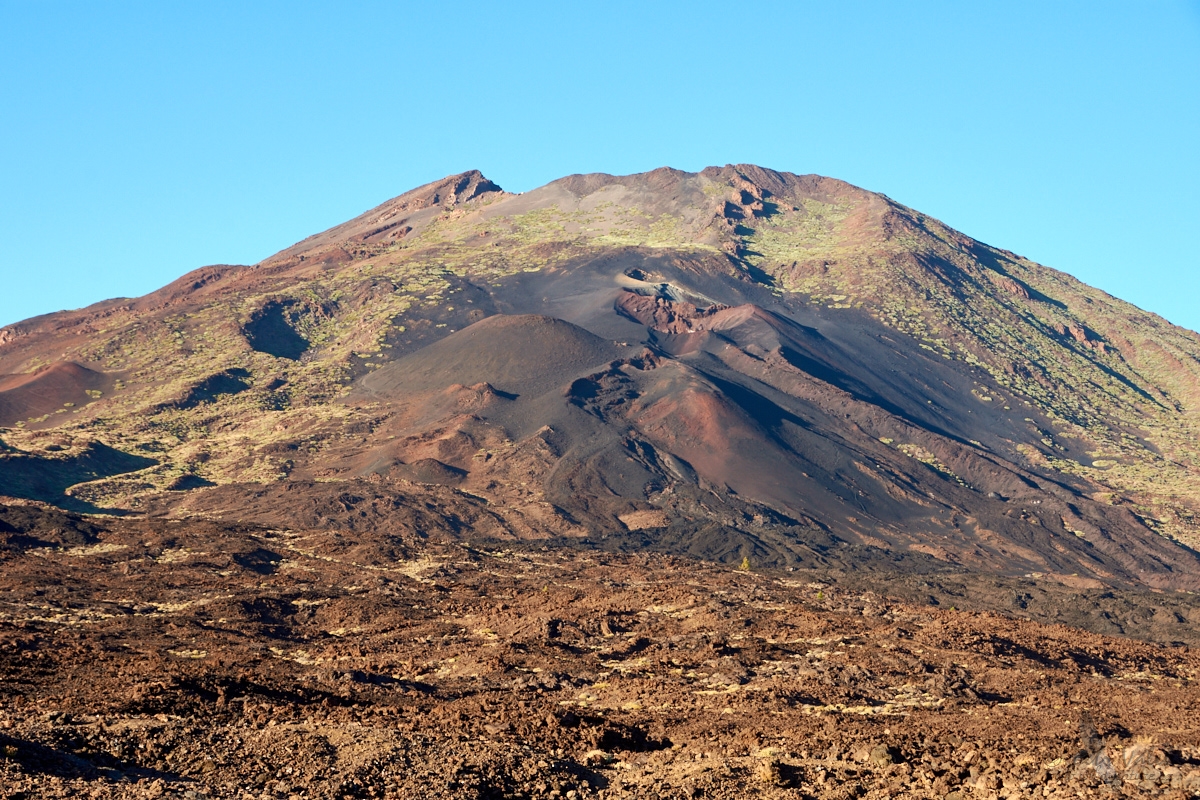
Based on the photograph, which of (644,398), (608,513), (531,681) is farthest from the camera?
(644,398)

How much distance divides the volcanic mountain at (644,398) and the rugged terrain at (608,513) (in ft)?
1.58

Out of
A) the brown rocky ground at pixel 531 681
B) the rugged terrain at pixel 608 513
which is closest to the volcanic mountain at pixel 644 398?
the rugged terrain at pixel 608 513

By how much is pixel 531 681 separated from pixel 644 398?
59.4 meters

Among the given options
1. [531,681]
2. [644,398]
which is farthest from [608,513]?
[531,681]

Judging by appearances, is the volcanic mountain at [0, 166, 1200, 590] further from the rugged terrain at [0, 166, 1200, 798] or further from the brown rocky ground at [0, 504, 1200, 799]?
the brown rocky ground at [0, 504, 1200, 799]

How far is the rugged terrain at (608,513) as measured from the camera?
21.0 metres

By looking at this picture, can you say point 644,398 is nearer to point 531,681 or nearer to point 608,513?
point 608,513

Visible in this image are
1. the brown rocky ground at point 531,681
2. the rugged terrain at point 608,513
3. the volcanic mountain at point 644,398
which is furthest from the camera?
the volcanic mountain at point 644,398

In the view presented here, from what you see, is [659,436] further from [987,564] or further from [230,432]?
[230,432]

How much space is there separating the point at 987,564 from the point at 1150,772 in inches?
2180

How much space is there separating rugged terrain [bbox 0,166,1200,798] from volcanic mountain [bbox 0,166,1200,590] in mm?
483

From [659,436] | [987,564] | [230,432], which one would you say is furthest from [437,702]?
[230,432]

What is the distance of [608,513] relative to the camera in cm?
7256

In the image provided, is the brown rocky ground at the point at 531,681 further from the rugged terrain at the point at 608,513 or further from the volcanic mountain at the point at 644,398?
the volcanic mountain at the point at 644,398
